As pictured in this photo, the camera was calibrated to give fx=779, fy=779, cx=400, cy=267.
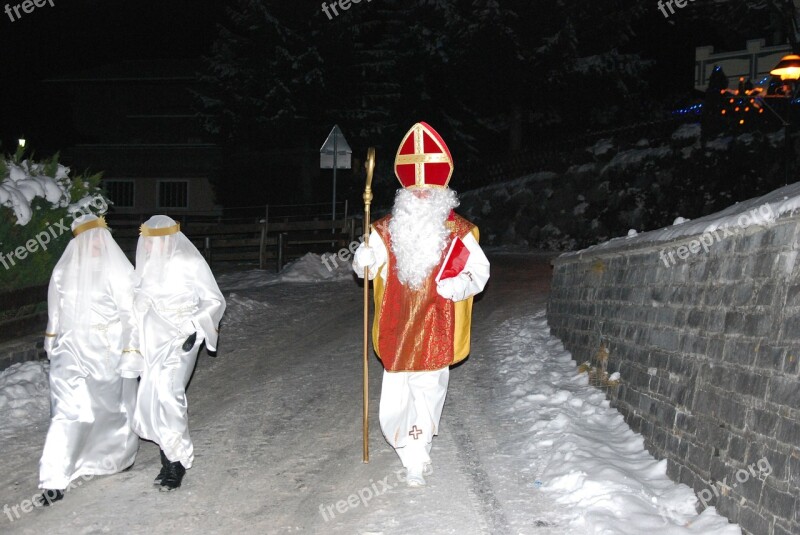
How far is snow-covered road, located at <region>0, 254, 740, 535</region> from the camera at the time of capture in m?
5.17

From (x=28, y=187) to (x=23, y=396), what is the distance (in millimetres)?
2833

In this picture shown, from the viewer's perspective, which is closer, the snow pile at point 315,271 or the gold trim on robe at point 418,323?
the gold trim on robe at point 418,323

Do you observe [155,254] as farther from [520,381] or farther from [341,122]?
[341,122]

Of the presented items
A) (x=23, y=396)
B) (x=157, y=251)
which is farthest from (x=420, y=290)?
(x=23, y=396)

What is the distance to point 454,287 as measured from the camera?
5895 mm

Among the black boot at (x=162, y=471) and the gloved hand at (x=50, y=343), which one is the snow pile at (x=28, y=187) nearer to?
the gloved hand at (x=50, y=343)

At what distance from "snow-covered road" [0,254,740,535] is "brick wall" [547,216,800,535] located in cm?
26

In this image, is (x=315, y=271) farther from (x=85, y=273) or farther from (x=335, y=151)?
(x=85, y=273)

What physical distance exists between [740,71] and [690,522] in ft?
40.4

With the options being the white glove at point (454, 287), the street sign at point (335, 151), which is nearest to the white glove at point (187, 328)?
the white glove at point (454, 287)

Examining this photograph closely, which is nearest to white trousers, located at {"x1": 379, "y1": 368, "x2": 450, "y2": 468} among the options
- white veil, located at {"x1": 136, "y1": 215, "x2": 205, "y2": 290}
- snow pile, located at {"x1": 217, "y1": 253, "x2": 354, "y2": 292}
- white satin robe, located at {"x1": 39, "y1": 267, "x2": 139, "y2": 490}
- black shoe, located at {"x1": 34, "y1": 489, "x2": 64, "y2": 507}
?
white veil, located at {"x1": 136, "y1": 215, "x2": 205, "y2": 290}

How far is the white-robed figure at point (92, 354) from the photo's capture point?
5.82 meters

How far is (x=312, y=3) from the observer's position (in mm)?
27109

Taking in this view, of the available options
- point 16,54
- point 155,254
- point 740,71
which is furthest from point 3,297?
point 16,54
